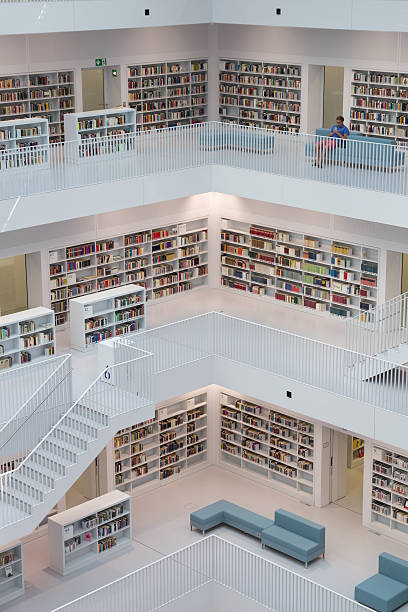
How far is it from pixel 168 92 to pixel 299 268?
15.8 feet

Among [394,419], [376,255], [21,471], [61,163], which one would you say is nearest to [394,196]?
[376,255]

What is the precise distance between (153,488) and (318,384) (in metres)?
5.44

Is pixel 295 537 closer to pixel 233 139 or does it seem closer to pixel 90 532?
pixel 90 532

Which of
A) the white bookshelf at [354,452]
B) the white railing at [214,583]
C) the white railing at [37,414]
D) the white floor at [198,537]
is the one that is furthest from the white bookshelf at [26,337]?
the white bookshelf at [354,452]

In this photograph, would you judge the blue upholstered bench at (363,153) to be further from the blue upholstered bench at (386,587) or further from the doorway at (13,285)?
the blue upholstered bench at (386,587)

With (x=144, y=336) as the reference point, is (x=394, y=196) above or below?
above

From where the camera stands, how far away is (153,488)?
2116 cm

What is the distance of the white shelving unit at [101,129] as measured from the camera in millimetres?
19328

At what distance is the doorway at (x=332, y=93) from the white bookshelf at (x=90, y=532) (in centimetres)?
878

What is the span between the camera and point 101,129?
20.1 metres

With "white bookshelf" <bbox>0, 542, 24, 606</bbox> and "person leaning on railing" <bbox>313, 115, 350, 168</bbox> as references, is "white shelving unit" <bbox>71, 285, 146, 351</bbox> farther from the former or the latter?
"person leaning on railing" <bbox>313, 115, 350, 168</bbox>

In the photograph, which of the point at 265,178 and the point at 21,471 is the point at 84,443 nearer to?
the point at 21,471

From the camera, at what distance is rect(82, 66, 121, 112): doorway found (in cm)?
2139

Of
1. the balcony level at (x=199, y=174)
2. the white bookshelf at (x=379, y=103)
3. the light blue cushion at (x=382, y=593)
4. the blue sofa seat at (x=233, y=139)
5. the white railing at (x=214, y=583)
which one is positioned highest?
the white bookshelf at (x=379, y=103)
